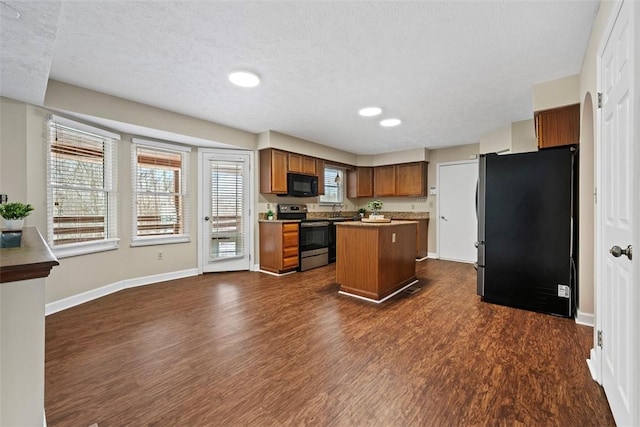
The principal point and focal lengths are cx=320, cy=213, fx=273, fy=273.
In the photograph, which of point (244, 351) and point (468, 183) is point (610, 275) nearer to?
point (244, 351)

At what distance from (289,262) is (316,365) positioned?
2.75 meters

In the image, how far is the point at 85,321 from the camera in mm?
2635

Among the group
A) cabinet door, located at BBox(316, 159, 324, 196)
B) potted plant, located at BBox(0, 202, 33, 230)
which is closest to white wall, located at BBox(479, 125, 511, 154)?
cabinet door, located at BBox(316, 159, 324, 196)

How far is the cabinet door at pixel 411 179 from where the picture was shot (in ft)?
19.5

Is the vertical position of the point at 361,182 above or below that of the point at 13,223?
above

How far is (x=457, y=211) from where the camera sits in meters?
5.68

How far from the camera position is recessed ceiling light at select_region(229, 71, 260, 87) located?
8.40ft

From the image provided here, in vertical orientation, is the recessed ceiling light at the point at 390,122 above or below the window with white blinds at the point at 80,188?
above

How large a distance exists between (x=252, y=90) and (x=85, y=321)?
285 cm

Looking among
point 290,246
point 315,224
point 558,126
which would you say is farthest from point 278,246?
point 558,126

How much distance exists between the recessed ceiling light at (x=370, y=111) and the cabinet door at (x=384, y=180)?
2.80 meters

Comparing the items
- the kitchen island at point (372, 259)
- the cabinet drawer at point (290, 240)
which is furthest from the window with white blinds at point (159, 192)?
the kitchen island at point (372, 259)

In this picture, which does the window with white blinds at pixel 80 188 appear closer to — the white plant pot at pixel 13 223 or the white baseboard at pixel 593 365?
the white plant pot at pixel 13 223

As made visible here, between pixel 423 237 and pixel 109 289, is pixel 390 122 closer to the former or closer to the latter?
pixel 423 237
